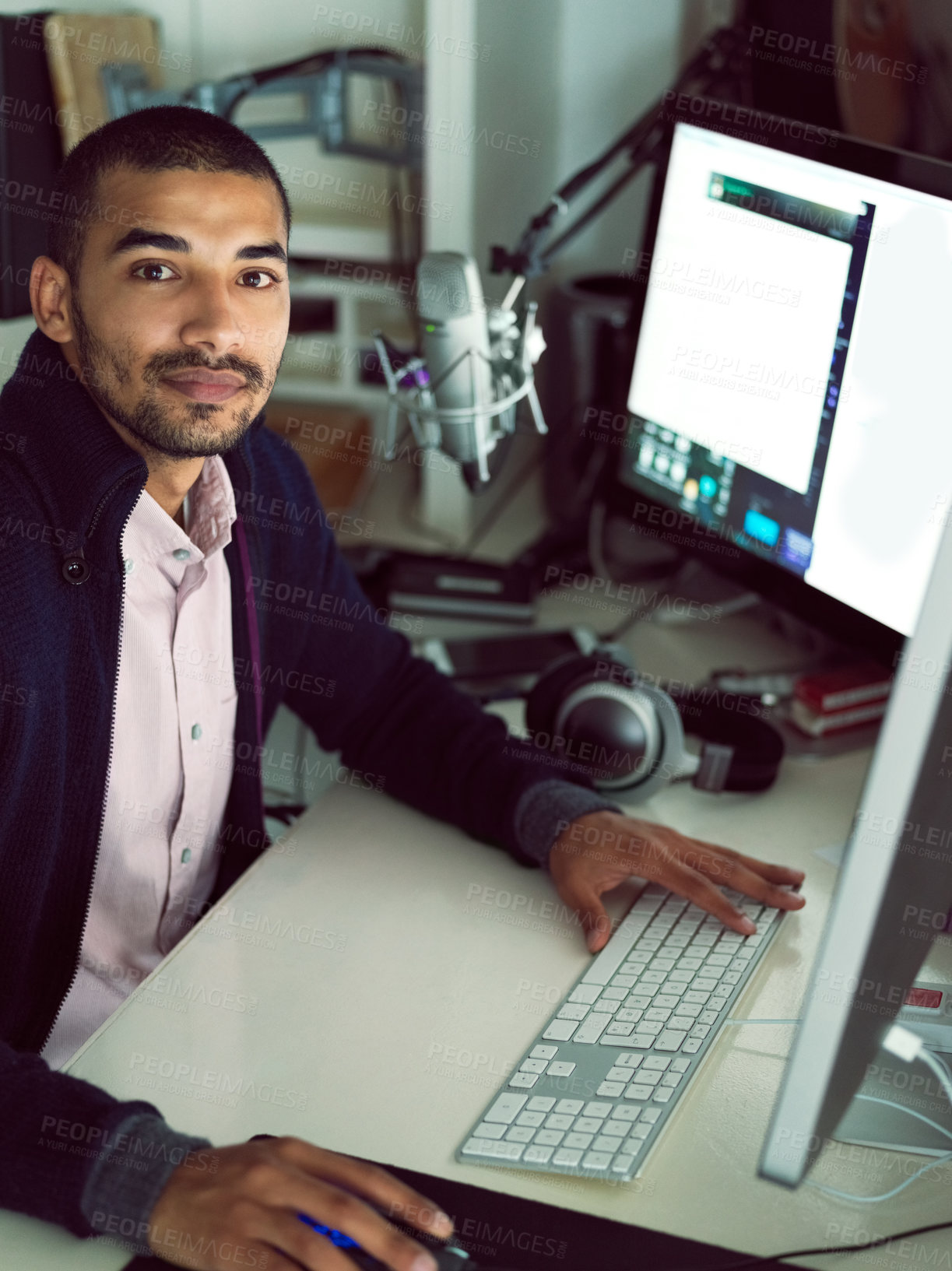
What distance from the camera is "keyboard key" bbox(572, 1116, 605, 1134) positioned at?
81 centimetres

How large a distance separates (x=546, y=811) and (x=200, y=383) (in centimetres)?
45

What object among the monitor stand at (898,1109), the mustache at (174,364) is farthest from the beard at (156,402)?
the monitor stand at (898,1109)

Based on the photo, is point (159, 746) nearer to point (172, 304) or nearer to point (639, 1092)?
point (172, 304)

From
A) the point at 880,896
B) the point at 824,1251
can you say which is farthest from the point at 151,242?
the point at 824,1251

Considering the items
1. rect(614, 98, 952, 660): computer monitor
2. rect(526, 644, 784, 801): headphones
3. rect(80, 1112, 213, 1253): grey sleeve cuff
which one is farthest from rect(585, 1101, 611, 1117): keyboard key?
rect(614, 98, 952, 660): computer monitor

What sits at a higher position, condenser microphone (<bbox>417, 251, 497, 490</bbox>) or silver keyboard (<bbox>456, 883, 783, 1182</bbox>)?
condenser microphone (<bbox>417, 251, 497, 490</bbox>)

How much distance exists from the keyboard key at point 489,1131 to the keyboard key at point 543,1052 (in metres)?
0.07

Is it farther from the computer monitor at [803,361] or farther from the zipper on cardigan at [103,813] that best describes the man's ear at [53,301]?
the computer monitor at [803,361]

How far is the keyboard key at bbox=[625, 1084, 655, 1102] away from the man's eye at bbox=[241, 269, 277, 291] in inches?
26.7

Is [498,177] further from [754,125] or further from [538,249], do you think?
[754,125]

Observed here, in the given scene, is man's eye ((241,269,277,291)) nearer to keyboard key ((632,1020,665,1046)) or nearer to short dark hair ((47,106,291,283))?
short dark hair ((47,106,291,283))

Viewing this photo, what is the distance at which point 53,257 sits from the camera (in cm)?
108

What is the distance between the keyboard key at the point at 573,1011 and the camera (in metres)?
0.91

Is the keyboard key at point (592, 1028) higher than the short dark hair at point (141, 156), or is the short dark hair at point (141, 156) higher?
the short dark hair at point (141, 156)
